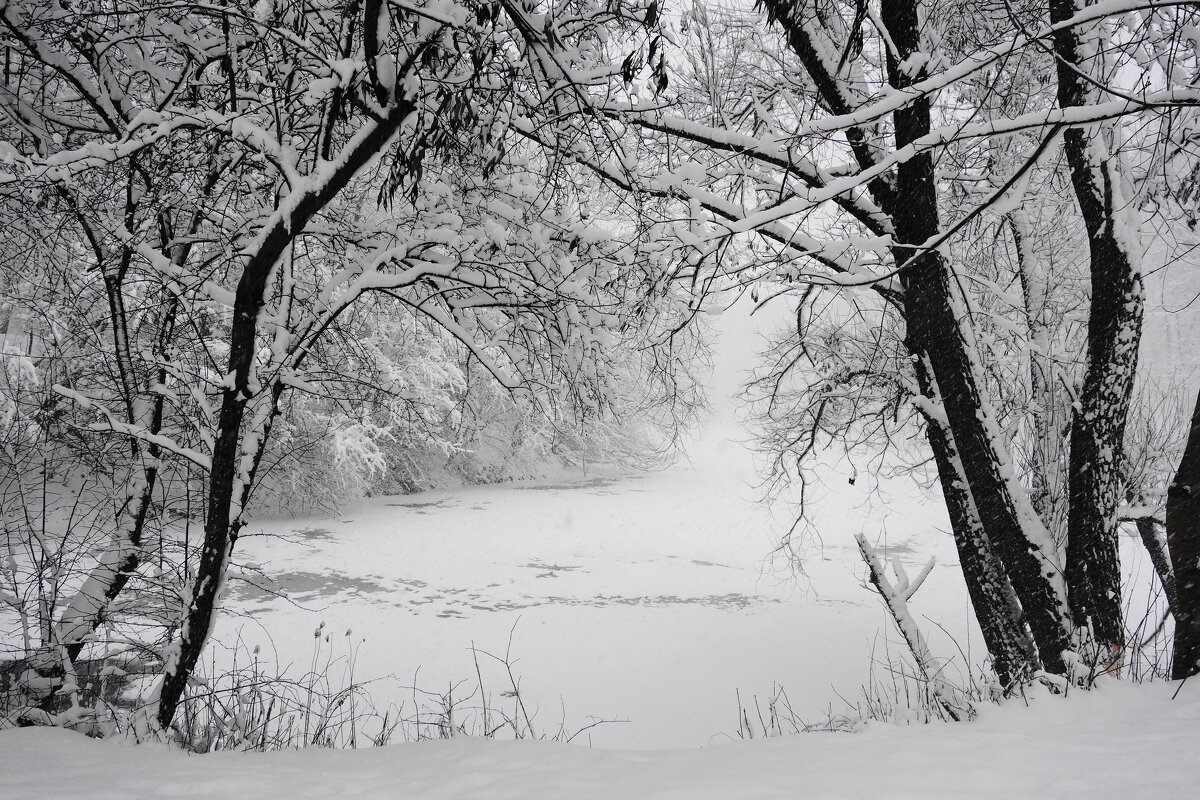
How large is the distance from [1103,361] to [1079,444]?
0.54m

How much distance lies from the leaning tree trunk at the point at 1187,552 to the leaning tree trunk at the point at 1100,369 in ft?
3.70

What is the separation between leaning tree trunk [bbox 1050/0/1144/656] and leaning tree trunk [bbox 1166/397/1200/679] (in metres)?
1.13

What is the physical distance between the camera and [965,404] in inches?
177

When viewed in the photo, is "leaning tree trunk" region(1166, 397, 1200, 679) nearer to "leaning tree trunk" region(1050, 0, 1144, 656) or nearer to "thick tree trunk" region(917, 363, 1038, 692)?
"leaning tree trunk" region(1050, 0, 1144, 656)

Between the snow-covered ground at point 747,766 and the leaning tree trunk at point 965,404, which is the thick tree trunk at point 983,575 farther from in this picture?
the snow-covered ground at point 747,766

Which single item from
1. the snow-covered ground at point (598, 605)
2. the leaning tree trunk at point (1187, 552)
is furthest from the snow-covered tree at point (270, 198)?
the leaning tree trunk at point (1187, 552)

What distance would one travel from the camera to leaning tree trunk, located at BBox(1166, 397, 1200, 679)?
2977 mm

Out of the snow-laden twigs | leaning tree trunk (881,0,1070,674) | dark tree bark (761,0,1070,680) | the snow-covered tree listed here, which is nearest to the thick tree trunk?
dark tree bark (761,0,1070,680)

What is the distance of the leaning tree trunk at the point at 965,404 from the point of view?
14.0 ft

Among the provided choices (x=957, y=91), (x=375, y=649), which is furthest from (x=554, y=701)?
(x=957, y=91)

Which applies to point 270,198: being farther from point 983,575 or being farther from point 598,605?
point 598,605

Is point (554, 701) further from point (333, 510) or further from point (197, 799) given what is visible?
point (333, 510)

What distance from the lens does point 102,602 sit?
13.6 feet

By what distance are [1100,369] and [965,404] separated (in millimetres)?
772
